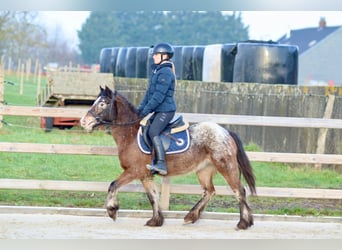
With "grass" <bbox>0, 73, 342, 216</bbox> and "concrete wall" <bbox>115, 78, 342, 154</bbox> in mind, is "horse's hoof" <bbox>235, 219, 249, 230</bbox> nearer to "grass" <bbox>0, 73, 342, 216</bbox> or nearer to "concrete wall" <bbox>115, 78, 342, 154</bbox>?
"grass" <bbox>0, 73, 342, 216</bbox>

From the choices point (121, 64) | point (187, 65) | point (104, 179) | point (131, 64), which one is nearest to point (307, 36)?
point (121, 64)

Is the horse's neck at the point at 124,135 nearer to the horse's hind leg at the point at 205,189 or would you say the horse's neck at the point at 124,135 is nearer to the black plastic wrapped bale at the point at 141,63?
the horse's hind leg at the point at 205,189

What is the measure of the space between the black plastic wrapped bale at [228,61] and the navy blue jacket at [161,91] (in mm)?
9565

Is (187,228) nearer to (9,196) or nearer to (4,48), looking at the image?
(9,196)

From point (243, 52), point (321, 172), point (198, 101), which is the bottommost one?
point (321, 172)

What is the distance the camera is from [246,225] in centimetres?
764

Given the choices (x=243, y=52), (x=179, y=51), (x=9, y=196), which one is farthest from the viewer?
(x=179, y=51)

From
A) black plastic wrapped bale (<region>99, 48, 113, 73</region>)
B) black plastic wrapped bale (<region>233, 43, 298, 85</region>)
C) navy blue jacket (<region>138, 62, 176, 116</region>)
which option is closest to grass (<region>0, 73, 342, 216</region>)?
navy blue jacket (<region>138, 62, 176, 116</region>)

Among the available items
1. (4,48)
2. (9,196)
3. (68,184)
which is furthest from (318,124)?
(4,48)

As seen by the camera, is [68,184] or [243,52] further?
[243,52]

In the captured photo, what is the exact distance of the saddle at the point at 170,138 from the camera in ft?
25.0

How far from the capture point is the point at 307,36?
63688 mm

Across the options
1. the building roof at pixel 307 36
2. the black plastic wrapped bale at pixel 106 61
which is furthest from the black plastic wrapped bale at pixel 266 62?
the building roof at pixel 307 36
